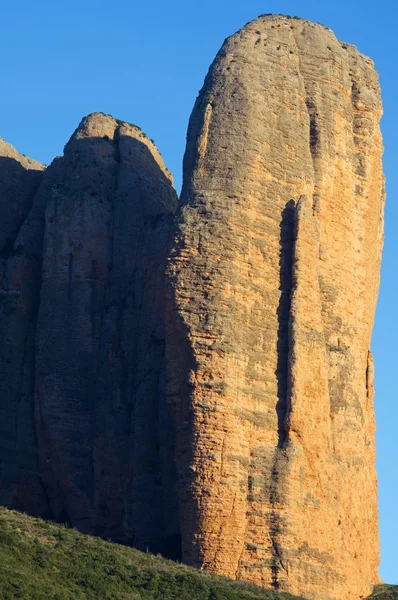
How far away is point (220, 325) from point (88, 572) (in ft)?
29.1

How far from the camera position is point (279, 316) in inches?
2464

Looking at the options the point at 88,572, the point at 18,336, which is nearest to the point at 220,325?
the point at 88,572

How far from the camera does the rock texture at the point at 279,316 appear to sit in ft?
195

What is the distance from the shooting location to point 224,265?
6125 centimetres

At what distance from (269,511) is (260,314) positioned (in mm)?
6192

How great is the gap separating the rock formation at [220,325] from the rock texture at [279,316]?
7 centimetres

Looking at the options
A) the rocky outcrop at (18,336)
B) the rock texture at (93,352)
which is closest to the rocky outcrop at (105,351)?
the rock texture at (93,352)

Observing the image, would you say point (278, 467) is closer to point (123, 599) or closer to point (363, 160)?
point (123, 599)

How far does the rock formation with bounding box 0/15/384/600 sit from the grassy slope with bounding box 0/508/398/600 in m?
1.77

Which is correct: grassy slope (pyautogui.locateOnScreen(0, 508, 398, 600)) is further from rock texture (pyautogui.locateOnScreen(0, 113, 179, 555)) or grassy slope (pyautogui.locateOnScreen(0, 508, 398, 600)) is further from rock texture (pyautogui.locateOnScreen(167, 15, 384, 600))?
rock texture (pyautogui.locateOnScreen(0, 113, 179, 555))

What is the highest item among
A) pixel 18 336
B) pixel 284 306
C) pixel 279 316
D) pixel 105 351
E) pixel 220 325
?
pixel 18 336

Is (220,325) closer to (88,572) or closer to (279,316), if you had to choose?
(279,316)

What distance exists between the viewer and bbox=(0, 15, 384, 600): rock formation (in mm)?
59844

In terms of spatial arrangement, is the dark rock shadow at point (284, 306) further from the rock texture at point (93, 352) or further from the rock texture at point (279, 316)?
the rock texture at point (93, 352)
